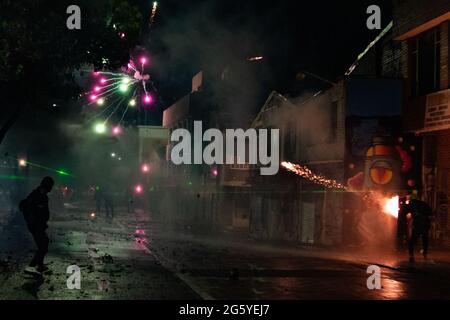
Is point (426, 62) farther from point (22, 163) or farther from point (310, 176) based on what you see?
point (22, 163)

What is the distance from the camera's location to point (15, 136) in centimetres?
3356

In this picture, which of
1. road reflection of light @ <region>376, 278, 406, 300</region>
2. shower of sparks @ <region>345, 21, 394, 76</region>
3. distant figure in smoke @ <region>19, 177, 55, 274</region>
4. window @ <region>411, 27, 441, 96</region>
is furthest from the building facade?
distant figure in smoke @ <region>19, 177, 55, 274</region>

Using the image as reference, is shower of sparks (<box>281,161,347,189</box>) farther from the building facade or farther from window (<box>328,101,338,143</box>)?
the building facade

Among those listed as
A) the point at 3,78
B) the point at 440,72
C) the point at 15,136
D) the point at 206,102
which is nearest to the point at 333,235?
the point at 440,72

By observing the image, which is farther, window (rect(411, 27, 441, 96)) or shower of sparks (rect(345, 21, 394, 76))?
shower of sparks (rect(345, 21, 394, 76))

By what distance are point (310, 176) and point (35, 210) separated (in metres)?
14.9

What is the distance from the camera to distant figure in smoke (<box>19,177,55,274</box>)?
11.0 meters

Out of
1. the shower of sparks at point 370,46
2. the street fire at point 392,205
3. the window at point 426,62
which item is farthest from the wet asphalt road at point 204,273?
the shower of sparks at point 370,46

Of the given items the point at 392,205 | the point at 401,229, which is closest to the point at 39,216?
the point at 401,229

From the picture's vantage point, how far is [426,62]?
750 inches

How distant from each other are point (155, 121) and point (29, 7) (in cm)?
5526

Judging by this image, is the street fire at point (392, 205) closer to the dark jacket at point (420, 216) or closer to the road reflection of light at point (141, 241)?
the dark jacket at point (420, 216)

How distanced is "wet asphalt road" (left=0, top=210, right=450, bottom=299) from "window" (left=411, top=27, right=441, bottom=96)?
5.78 meters

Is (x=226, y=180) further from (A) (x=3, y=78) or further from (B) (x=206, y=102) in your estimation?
(A) (x=3, y=78)
